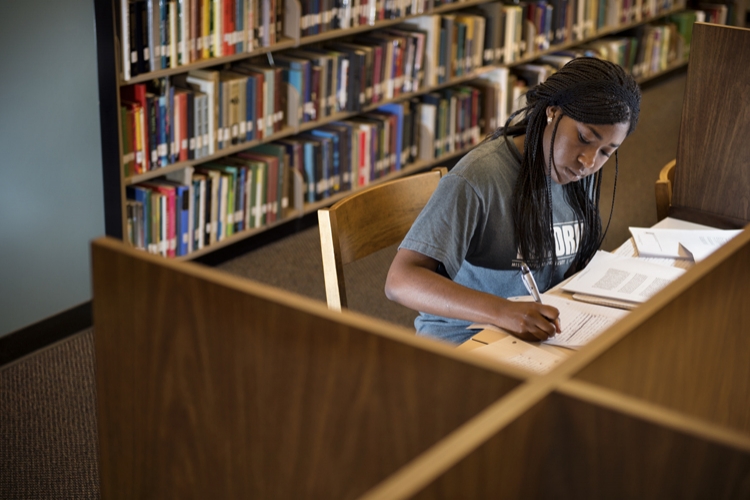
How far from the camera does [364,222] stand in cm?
183

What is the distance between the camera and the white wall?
246 centimetres

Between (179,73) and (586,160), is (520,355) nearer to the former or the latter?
(586,160)

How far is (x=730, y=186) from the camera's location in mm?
2205

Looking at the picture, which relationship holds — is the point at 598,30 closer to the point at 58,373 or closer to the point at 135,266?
the point at 58,373

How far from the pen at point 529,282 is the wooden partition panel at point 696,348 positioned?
1.67 feet

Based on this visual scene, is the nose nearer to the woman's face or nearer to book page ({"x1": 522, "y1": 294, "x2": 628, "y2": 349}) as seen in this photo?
the woman's face

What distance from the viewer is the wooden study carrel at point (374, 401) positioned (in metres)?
0.65

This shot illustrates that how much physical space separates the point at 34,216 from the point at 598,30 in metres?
3.82

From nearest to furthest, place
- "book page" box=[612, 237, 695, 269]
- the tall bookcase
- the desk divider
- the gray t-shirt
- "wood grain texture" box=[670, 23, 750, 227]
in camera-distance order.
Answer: the desk divider, the gray t-shirt, "book page" box=[612, 237, 695, 269], "wood grain texture" box=[670, 23, 750, 227], the tall bookcase

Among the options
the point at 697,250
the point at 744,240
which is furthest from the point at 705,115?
the point at 744,240

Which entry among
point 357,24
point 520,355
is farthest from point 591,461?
point 357,24

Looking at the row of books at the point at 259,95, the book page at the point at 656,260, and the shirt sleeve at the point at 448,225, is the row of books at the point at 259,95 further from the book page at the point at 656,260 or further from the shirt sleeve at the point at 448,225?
A: the book page at the point at 656,260

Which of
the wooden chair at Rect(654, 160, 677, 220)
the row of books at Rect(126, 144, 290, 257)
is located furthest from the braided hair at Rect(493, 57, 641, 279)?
the row of books at Rect(126, 144, 290, 257)

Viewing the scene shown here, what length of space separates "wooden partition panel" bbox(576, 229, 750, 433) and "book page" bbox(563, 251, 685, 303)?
1.65 feet
